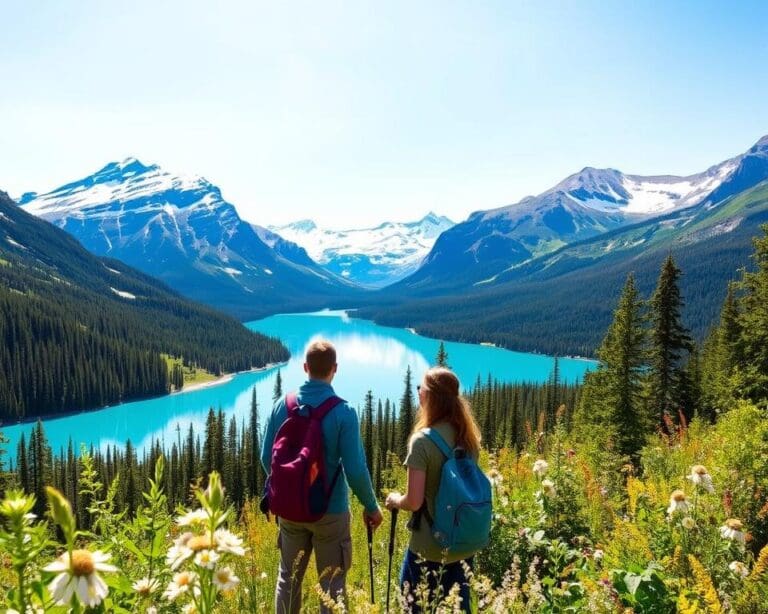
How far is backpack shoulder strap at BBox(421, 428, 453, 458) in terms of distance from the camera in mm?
4152

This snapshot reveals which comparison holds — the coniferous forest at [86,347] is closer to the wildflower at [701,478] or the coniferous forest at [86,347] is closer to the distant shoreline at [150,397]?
the distant shoreline at [150,397]

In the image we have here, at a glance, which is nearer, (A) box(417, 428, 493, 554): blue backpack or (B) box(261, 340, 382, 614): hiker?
(A) box(417, 428, 493, 554): blue backpack

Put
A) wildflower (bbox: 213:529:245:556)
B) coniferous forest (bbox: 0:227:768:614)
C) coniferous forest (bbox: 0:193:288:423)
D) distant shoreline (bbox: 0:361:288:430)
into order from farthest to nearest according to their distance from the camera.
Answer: coniferous forest (bbox: 0:193:288:423) < distant shoreline (bbox: 0:361:288:430) < coniferous forest (bbox: 0:227:768:614) < wildflower (bbox: 213:529:245:556)

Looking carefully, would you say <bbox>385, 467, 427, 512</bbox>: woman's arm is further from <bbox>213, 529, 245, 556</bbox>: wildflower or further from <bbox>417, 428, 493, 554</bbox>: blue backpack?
<bbox>213, 529, 245, 556</bbox>: wildflower

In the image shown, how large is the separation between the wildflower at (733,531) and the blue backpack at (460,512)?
66.9 inches

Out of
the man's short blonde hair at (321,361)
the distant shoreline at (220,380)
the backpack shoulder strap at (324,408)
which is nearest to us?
the backpack shoulder strap at (324,408)

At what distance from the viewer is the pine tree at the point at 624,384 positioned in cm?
2083

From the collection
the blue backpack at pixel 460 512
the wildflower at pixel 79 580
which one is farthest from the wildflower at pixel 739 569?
the wildflower at pixel 79 580

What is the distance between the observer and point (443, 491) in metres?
4.00

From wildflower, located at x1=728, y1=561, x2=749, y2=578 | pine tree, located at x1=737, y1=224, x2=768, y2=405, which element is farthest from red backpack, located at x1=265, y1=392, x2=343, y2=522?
pine tree, located at x1=737, y1=224, x2=768, y2=405

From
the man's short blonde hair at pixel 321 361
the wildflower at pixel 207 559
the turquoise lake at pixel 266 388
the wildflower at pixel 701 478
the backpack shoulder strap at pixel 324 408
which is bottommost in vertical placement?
the turquoise lake at pixel 266 388

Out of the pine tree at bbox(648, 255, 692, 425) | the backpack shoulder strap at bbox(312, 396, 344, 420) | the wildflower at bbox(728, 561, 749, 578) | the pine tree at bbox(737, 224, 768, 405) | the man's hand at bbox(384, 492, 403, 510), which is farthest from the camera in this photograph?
the pine tree at bbox(648, 255, 692, 425)

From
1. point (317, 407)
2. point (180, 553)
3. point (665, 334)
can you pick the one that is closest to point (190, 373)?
point (665, 334)

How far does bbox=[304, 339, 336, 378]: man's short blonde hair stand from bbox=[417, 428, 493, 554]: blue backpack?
4.24ft
